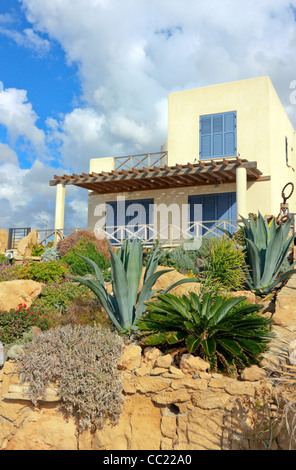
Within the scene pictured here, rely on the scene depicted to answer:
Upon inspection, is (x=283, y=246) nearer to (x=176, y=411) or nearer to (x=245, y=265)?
(x=245, y=265)

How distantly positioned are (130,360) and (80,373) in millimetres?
611

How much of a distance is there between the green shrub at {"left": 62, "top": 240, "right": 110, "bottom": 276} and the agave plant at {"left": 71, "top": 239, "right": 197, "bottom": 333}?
4.83m

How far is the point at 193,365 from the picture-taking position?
475 centimetres

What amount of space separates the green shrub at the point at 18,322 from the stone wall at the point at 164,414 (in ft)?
5.58

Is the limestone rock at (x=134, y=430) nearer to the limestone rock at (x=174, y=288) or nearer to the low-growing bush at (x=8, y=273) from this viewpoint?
the limestone rock at (x=174, y=288)

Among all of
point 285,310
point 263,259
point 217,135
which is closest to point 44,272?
point 263,259

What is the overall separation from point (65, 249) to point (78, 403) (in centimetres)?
944

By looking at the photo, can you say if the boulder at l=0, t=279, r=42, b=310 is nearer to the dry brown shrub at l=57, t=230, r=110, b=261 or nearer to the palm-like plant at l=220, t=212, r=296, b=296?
the palm-like plant at l=220, t=212, r=296, b=296

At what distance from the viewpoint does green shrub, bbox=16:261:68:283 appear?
10.6 meters

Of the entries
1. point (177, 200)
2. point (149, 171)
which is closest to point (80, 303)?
point (149, 171)

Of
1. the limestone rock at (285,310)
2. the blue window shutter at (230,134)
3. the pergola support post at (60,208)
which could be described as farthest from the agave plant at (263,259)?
the pergola support post at (60,208)

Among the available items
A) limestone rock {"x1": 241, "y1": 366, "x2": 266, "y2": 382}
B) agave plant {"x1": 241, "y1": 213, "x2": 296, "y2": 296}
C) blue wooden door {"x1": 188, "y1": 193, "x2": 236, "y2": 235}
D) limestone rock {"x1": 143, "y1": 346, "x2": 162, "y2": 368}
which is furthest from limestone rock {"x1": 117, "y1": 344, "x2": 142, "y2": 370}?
blue wooden door {"x1": 188, "y1": 193, "x2": 236, "y2": 235}
